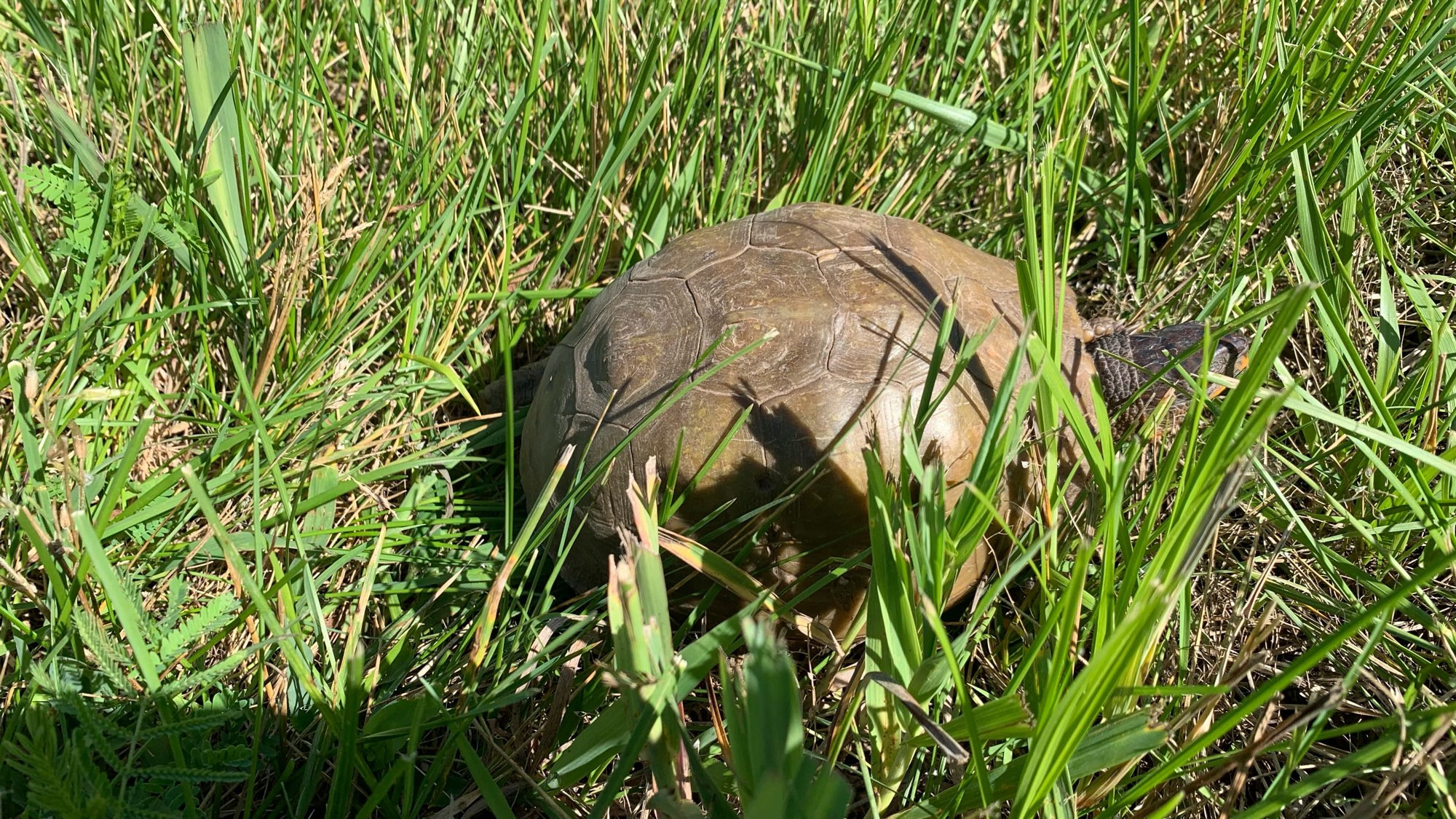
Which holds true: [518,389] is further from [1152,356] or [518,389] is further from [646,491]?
[1152,356]

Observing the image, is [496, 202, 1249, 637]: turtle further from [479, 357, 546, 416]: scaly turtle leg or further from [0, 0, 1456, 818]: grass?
[479, 357, 546, 416]: scaly turtle leg

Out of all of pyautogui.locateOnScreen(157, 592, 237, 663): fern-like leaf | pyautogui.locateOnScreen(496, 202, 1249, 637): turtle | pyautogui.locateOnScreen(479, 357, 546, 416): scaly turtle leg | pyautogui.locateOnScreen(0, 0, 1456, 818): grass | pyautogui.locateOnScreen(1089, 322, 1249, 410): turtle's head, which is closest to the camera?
pyautogui.locateOnScreen(0, 0, 1456, 818): grass

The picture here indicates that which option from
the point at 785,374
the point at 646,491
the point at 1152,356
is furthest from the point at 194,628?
the point at 1152,356

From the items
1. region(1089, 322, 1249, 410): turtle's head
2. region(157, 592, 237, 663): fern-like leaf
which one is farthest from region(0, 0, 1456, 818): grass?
region(1089, 322, 1249, 410): turtle's head

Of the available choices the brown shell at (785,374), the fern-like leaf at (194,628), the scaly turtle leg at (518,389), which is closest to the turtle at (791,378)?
the brown shell at (785,374)

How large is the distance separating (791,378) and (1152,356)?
915mm

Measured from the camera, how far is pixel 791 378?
1829mm

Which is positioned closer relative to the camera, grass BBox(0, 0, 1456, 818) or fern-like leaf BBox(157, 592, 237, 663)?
grass BBox(0, 0, 1456, 818)

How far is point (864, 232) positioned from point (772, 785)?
1474mm

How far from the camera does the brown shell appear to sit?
1.80 m

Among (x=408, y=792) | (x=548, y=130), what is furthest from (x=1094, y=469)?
(x=548, y=130)

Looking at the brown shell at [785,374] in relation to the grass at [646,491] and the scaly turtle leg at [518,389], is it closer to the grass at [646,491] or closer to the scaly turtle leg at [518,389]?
the grass at [646,491]

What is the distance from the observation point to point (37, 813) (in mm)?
1391

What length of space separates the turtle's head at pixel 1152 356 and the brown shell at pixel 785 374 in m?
0.12
